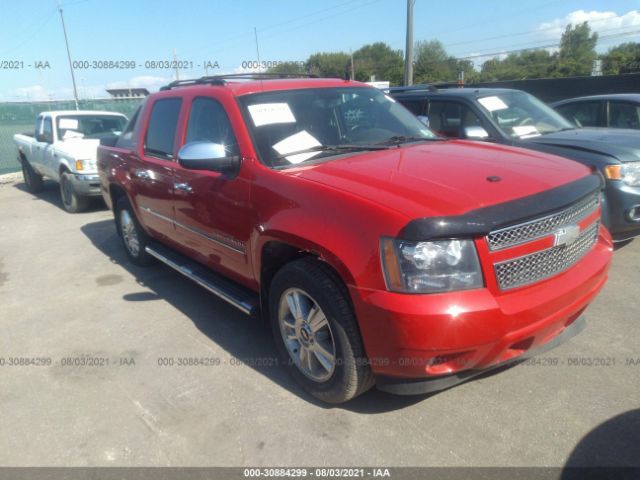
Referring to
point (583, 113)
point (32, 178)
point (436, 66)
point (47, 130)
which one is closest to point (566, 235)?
point (583, 113)

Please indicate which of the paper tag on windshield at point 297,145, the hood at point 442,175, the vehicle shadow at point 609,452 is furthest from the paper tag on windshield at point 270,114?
the vehicle shadow at point 609,452

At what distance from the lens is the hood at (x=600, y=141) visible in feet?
15.5

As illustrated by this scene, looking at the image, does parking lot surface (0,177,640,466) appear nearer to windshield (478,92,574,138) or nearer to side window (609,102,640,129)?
windshield (478,92,574,138)

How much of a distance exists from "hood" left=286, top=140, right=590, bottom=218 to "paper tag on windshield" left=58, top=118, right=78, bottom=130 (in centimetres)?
839

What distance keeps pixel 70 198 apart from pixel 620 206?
8669mm

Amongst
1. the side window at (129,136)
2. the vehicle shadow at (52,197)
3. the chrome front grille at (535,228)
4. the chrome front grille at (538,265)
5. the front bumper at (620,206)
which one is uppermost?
the side window at (129,136)

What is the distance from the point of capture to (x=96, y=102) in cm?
2045

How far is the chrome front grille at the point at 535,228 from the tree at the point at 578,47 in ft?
178

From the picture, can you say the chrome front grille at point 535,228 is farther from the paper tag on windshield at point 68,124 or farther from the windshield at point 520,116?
the paper tag on windshield at point 68,124

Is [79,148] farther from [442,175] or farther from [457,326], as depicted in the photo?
[457,326]

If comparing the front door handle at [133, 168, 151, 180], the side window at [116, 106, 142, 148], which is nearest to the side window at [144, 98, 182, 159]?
the front door handle at [133, 168, 151, 180]

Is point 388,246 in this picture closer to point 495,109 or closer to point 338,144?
point 338,144

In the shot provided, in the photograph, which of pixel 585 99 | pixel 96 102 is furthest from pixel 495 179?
pixel 96 102

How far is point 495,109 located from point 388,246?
14.1ft
